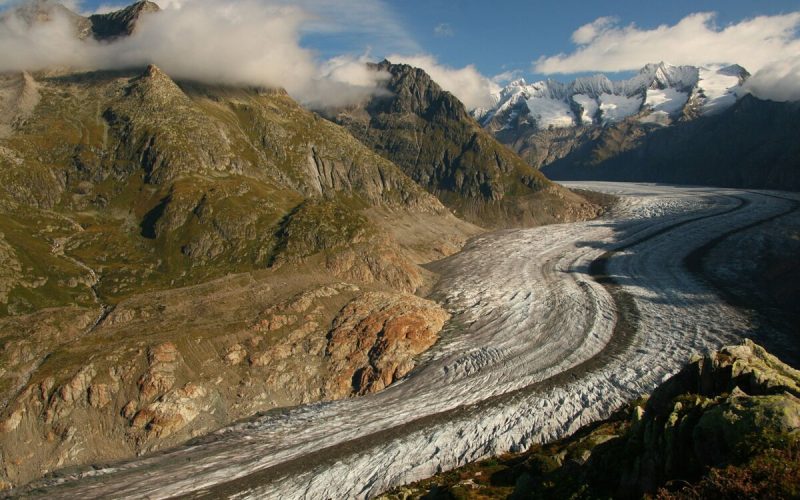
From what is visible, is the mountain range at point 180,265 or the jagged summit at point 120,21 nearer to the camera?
the mountain range at point 180,265

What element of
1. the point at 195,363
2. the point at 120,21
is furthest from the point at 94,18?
the point at 195,363

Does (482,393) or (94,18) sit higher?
(94,18)

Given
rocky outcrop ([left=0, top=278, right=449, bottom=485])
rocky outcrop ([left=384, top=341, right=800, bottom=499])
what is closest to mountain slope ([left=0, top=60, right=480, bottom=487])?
rocky outcrop ([left=0, top=278, right=449, bottom=485])

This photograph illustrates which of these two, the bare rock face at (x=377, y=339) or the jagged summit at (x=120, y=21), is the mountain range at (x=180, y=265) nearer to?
the bare rock face at (x=377, y=339)

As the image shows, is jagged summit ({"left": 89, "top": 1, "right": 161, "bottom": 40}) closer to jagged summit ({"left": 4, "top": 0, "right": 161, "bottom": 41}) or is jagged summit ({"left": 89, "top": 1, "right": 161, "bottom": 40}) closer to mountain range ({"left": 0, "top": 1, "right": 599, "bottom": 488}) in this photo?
jagged summit ({"left": 4, "top": 0, "right": 161, "bottom": 41})

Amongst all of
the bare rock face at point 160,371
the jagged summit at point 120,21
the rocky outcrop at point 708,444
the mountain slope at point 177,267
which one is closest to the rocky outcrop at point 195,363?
the bare rock face at point 160,371

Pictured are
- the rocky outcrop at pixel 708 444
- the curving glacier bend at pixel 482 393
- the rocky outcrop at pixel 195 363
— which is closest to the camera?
the rocky outcrop at pixel 708 444

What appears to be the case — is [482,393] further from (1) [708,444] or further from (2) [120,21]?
(2) [120,21]
